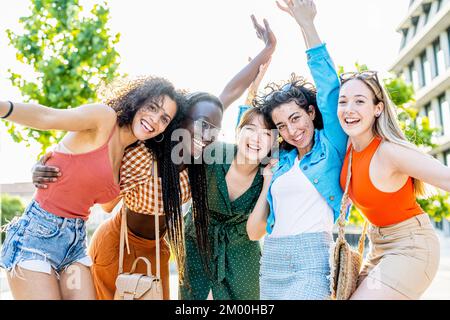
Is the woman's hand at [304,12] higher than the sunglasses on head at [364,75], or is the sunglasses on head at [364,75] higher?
the woman's hand at [304,12]

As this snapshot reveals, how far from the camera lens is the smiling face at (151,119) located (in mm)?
2973

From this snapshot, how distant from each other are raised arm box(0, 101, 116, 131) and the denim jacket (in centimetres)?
99

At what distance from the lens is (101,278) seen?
3.43 meters

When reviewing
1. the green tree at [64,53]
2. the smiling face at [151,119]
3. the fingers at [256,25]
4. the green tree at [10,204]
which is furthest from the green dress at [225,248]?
the green tree at [10,204]

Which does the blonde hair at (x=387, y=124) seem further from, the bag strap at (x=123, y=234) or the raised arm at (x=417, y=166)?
the bag strap at (x=123, y=234)

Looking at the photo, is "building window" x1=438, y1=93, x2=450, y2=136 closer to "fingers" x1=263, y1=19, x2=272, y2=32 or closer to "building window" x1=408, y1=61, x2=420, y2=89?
"building window" x1=408, y1=61, x2=420, y2=89

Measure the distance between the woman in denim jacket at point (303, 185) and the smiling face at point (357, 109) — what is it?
0.54 feet

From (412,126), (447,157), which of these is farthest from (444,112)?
(412,126)

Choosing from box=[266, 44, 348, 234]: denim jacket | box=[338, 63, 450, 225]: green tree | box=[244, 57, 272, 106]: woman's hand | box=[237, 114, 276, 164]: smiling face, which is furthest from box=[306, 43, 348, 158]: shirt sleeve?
box=[338, 63, 450, 225]: green tree

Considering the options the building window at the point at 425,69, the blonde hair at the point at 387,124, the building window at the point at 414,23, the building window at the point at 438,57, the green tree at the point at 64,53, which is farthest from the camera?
the building window at the point at 414,23

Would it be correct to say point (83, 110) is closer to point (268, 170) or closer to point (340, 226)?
point (268, 170)

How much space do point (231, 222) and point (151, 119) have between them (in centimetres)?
79

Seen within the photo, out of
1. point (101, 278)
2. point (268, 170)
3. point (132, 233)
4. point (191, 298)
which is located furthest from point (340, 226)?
point (101, 278)

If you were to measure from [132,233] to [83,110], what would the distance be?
0.99m
